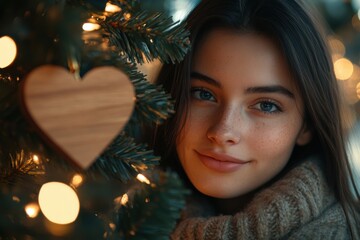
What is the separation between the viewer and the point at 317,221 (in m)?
0.90

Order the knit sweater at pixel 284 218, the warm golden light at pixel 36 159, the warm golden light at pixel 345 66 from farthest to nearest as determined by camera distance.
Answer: the warm golden light at pixel 345 66
the knit sweater at pixel 284 218
the warm golden light at pixel 36 159

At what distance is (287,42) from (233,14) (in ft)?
0.39

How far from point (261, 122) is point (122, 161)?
426 mm

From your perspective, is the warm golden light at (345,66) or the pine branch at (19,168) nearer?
the pine branch at (19,168)

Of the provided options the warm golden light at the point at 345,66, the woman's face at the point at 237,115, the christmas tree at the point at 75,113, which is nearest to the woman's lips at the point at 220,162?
the woman's face at the point at 237,115

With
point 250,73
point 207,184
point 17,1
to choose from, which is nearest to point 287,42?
point 250,73

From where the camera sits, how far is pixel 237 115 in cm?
90

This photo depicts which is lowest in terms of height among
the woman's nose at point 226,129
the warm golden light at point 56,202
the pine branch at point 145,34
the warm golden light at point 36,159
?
the warm golden light at point 56,202

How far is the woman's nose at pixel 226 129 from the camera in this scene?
0.88 metres

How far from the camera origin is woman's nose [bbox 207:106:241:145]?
0.88m

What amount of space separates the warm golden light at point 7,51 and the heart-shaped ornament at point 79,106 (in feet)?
0.30

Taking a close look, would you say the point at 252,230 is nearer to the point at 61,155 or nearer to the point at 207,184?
the point at 207,184

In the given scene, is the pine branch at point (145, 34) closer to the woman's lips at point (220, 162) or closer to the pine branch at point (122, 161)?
the pine branch at point (122, 161)

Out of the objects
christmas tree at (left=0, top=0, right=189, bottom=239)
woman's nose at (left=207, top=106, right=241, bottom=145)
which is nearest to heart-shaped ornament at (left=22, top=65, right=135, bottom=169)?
christmas tree at (left=0, top=0, right=189, bottom=239)
